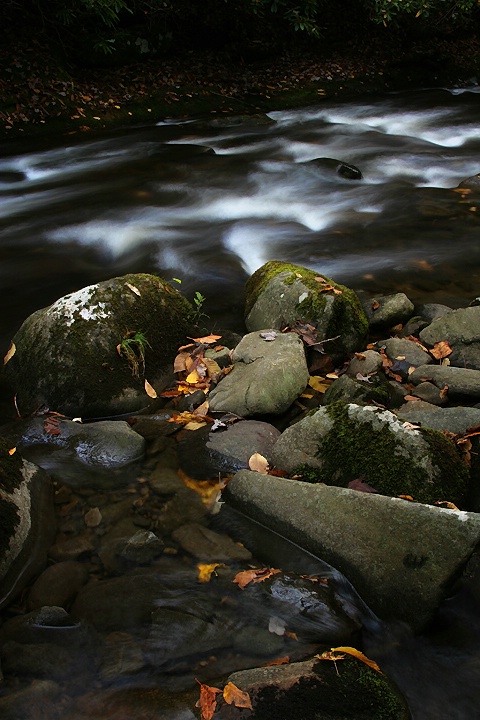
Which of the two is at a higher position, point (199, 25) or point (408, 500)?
point (199, 25)

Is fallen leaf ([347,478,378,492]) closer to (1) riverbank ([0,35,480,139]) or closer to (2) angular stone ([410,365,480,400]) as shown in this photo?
(2) angular stone ([410,365,480,400])

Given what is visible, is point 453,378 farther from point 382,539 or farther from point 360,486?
point 382,539

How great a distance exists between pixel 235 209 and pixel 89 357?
18.6ft

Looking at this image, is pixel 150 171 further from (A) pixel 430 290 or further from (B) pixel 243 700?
(B) pixel 243 700

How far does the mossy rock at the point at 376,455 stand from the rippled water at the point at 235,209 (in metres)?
2.83

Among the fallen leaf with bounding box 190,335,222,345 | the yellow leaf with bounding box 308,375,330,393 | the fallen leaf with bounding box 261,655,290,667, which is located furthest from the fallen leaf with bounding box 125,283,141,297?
the fallen leaf with bounding box 261,655,290,667

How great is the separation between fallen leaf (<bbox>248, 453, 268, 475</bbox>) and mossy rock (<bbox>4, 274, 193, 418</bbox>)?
1.24 meters

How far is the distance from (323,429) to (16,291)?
15.6 ft

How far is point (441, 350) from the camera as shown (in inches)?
215

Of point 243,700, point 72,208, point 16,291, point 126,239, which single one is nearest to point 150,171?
point 72,208

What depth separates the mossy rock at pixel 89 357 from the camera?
4.90 m

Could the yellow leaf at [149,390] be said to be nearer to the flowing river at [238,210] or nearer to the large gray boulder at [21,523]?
the large gray boulder at [21,523]

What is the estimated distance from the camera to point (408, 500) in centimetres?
350

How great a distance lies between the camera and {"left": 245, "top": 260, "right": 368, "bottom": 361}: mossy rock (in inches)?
219
